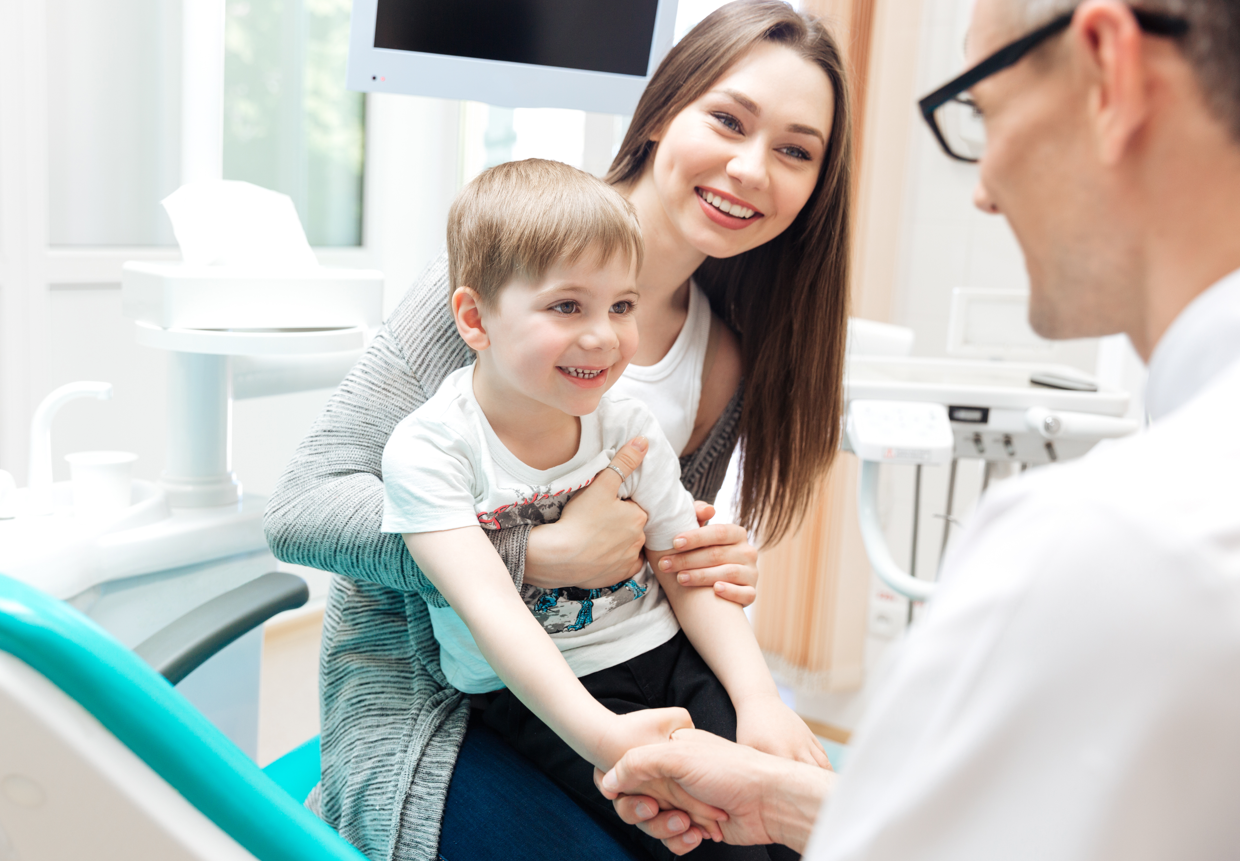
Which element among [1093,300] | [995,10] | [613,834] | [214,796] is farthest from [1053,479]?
[613,834]

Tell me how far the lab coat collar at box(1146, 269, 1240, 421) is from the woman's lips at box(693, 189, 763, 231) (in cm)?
76

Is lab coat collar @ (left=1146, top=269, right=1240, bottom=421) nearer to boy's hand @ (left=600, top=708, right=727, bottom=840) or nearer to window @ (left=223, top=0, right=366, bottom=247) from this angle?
boy's hand @ (left=600, top=708, right=727, bottom=840)

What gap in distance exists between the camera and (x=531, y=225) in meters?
0.99

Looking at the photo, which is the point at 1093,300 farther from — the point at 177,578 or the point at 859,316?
the point at 859,316

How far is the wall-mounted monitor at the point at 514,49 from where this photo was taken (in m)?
1.58

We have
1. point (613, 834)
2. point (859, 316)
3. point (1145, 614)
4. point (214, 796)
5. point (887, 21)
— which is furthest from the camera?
point (859, 316)

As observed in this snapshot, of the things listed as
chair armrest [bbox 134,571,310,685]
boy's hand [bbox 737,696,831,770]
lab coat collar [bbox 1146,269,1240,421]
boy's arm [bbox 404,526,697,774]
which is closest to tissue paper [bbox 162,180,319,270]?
chair armrest [bbox 134,571,310,685]

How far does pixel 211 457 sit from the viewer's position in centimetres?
150

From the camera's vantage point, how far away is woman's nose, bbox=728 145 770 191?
1229mm

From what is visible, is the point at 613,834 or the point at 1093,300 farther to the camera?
the point at 613,834

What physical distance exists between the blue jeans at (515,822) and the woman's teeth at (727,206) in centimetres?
69

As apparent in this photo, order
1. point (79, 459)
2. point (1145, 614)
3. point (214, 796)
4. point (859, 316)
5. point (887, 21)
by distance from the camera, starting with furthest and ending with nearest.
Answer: point (859, 316) < point (887, 21) < point (79, 459) < point (214, 796) < point (1145, 614)

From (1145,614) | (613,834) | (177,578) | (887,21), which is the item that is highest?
(887,21)

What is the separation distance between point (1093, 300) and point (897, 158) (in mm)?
2123
